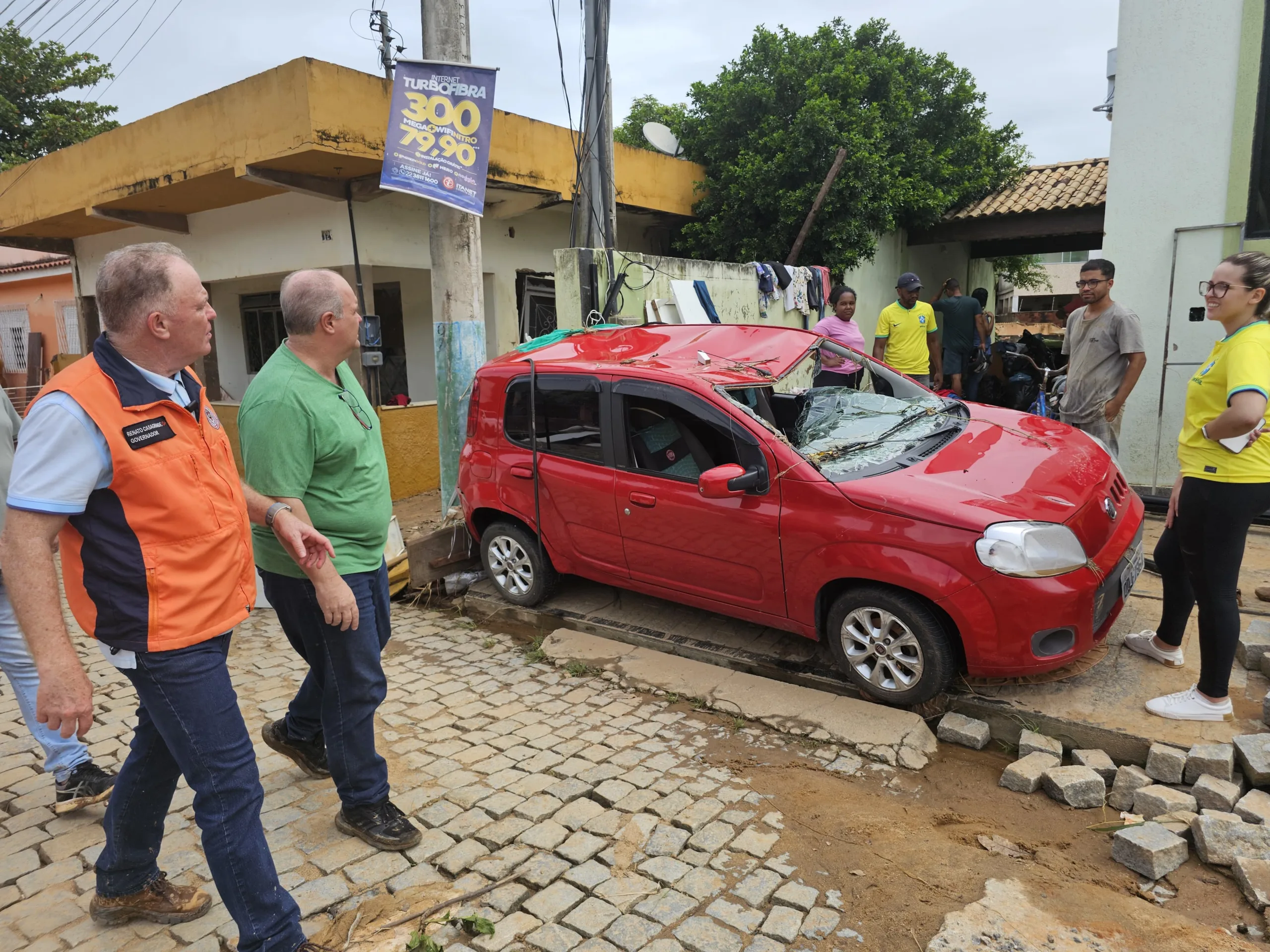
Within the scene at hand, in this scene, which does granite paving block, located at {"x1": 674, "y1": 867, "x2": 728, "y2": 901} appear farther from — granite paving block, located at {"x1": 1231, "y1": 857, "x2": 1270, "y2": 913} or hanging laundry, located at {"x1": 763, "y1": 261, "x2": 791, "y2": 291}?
hanging laundry, located at {"x1": 763, "y1": 261, "x2": 791, "y2": 291}

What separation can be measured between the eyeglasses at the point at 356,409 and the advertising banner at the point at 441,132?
11.4 ft

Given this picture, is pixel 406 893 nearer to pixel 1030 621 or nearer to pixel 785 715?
pixel 785 715

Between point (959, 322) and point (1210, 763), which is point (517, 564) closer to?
point (1210, 763)

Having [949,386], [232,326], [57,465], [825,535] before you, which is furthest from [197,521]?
[232,326]

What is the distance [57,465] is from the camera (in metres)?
1.91

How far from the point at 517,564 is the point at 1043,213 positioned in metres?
11.6

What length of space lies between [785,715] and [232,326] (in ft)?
41.5

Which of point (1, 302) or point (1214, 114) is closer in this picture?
point (1214, 114)

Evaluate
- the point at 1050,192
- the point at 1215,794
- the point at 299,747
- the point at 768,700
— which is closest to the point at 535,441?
the point at 768,700

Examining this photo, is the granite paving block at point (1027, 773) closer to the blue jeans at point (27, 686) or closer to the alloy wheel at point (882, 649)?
the alloy wheel at point (882, 649)

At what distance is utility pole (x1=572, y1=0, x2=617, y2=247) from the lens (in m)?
7.08

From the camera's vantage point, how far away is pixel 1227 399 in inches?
128

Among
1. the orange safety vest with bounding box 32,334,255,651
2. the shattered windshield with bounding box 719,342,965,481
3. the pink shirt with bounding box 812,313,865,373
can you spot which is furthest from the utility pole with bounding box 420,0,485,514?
the orange safety vest with bounding box 32,334,255,651

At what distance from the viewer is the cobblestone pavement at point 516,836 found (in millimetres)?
2535
